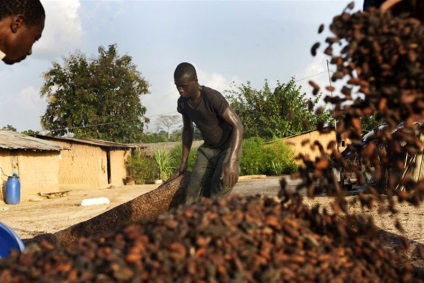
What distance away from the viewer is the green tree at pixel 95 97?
38781 millimetres

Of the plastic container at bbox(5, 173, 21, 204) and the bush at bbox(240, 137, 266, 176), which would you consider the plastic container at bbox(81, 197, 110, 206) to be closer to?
the plastic container at bbox(5, 173, 21, 204)

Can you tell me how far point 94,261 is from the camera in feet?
7.55

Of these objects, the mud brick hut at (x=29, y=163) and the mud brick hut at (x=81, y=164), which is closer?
the mud brick hut at (x=29, y=163)

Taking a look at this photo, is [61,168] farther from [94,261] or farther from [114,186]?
[94,261]

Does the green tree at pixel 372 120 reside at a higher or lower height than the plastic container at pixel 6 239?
higher

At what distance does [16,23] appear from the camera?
14.0 feet

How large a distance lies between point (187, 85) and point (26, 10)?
202 centimetres

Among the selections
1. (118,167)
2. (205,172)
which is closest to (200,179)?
(205,172)

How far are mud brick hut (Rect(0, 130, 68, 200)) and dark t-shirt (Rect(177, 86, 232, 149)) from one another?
15803 millimetres

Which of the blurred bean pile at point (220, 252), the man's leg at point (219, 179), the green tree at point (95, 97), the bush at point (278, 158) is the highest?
the green tree at point (95, 97)

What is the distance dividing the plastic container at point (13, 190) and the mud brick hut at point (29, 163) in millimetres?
621

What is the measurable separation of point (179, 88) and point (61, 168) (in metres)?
26.0

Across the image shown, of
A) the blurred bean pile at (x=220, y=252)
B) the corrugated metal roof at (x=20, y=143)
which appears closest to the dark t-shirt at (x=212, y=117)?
the blurred bean pile at (x=220, y=252)

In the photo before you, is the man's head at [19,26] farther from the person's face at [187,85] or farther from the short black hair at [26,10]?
the person's face at [187,85]
